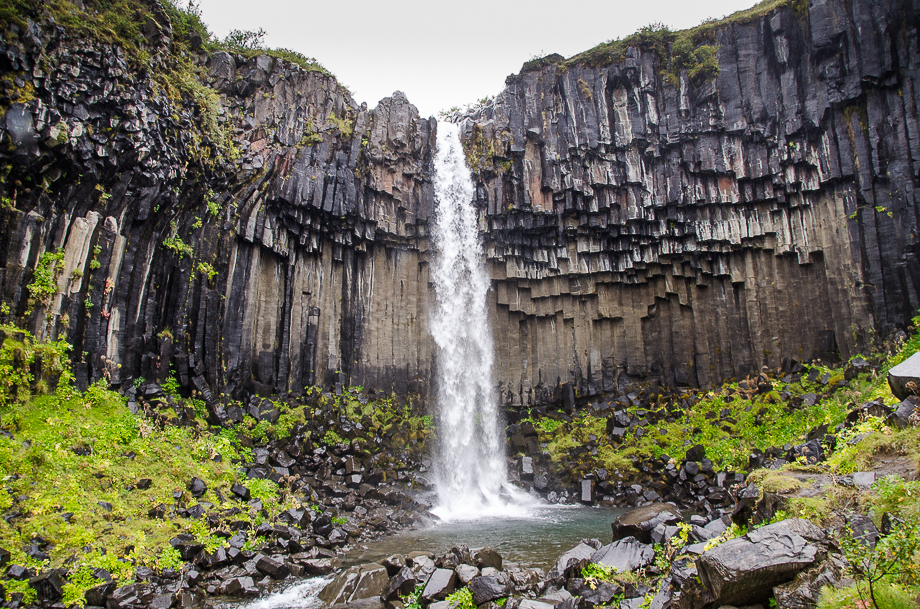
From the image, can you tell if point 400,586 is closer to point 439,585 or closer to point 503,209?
point 439,585

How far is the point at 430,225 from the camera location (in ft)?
77.1

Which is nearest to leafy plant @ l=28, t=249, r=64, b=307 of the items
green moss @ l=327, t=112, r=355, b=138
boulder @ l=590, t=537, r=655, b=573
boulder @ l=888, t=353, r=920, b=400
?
green moss @ l=327, t=112, r=355, b=138

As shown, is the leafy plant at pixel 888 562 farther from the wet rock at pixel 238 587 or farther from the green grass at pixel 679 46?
the green grass at pixel 679 46

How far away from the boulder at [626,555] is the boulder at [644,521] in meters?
0.39

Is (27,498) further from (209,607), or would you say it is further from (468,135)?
(468,135)

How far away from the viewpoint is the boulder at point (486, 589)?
7.54 metres

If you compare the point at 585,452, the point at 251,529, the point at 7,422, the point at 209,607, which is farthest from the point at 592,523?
the point at 7,422

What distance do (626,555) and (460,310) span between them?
1656cm

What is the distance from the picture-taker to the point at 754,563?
4.80 metres

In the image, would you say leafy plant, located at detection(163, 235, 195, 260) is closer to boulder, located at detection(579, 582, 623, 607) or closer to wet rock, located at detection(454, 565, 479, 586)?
wet rock, located at detection(454, 565, 479, 586)

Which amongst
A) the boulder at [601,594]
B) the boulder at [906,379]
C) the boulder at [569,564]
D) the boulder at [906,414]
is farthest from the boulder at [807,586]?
the boulder at [906,379]

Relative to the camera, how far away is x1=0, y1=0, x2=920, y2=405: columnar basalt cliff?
14.2 metres

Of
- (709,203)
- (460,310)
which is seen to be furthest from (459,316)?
(709,203)

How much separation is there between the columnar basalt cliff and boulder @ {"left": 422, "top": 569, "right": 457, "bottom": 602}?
11.4 meters
